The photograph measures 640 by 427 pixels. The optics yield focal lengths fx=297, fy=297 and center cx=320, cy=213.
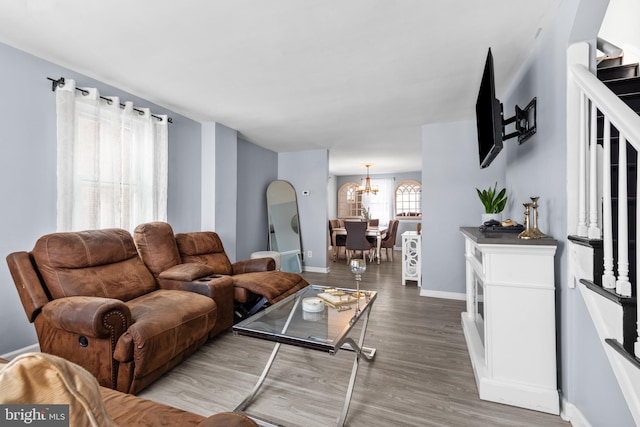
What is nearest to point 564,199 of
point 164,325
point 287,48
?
point 287,48

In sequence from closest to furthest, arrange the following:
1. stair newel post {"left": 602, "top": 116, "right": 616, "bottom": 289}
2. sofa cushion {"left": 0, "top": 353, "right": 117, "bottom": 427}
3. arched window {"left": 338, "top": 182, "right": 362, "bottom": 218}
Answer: sofa cushion {"left": 0, "top": 353, "right": 117, "bottom": 427} < stair newel post {"left": 602, "top": 116, "right": 616, "bottom": 289} < arched window {"left": 338, "top": 182, "right": 362, "bottom": 218}

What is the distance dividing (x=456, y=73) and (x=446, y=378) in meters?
2.42

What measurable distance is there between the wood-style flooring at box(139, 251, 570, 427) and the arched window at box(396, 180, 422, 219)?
6.04 metres

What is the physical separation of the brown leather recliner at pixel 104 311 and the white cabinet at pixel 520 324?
6.49 feet

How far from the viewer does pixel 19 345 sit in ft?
7.25

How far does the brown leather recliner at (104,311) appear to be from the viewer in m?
1.75

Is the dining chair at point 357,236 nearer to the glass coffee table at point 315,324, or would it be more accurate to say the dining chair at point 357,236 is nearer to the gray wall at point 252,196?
the gray wall at point 252,196

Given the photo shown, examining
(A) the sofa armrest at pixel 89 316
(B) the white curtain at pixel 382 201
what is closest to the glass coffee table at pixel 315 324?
(A) the sofa armrest at pixel 89 316

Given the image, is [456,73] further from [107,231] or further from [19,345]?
[19,345]

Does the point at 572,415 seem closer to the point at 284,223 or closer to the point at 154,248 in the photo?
the point at 154,248

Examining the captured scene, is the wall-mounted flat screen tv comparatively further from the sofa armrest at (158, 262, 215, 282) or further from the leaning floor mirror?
the leaning floor mirror

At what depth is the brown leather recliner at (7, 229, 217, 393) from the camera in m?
1.75

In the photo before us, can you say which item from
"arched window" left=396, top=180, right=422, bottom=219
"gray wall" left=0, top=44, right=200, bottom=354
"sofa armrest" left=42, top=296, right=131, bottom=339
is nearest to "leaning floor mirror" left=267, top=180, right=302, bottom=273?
"gray wall" left=0, top=44, right=200, bottom=354

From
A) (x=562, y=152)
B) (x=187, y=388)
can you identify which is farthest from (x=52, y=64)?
(x=562, y=152)
